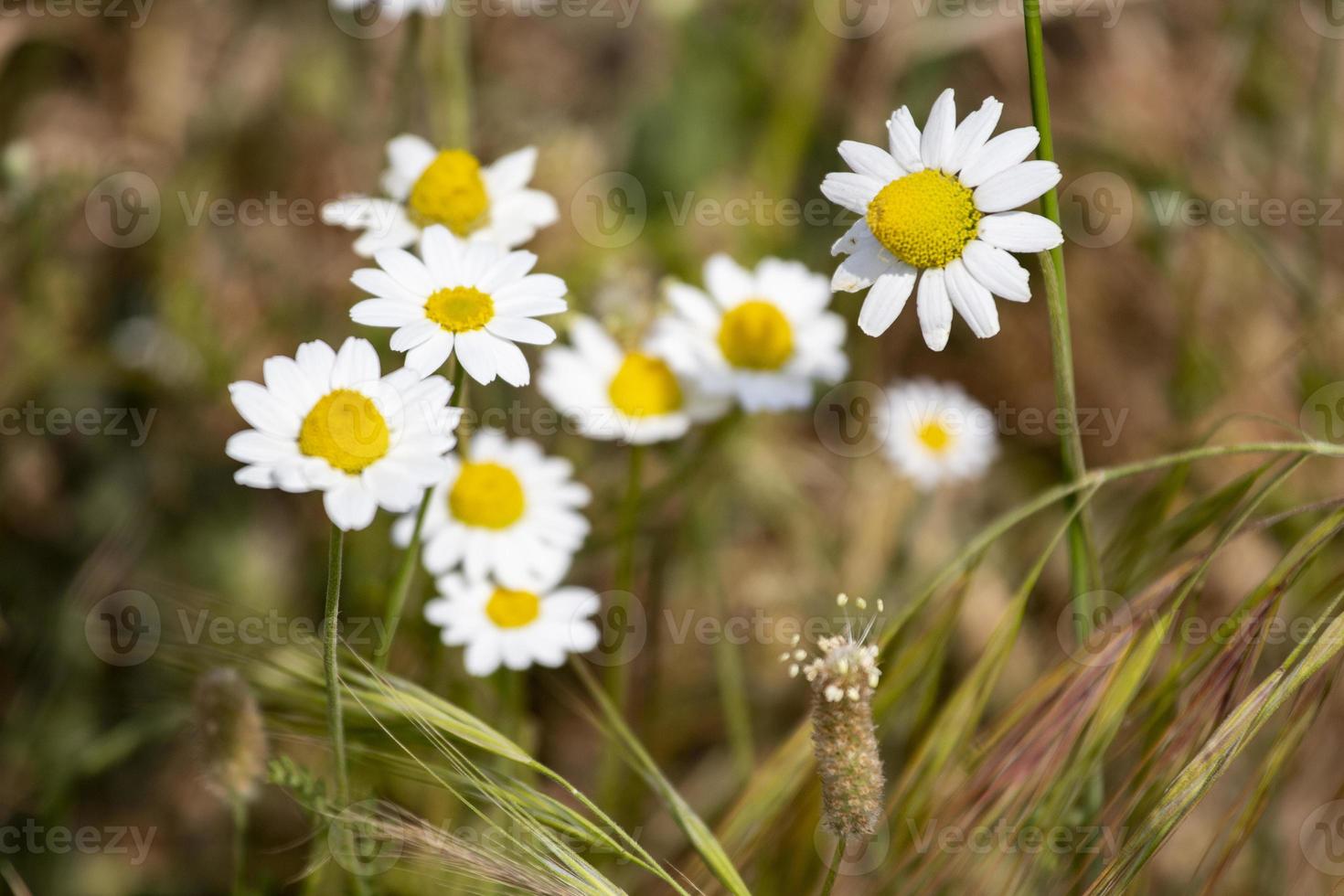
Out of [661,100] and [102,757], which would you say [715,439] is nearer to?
[102,757]

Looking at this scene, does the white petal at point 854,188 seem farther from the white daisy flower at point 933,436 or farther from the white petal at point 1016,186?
the white daisy flower at point 933,436

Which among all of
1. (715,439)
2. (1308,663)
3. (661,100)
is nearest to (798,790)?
(1308,663)

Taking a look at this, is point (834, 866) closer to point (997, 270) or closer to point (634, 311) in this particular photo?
point (997, 270)

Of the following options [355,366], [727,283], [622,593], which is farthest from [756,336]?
[355,366]

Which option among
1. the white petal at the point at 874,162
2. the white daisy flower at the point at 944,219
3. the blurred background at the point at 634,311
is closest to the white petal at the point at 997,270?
the white daisy flower at the point at 944,219

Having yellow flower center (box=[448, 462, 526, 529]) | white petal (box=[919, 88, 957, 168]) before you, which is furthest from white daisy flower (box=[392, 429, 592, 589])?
white petal (box=[919, 88, 957, 168])

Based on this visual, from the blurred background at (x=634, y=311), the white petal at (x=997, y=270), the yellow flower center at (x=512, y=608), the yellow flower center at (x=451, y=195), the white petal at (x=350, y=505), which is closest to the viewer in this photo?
the white petal at (x=350, y=505)

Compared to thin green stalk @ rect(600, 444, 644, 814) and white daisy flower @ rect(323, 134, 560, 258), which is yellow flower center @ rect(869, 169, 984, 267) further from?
thin green stalk @ rect(600, 444, 644, 814)
